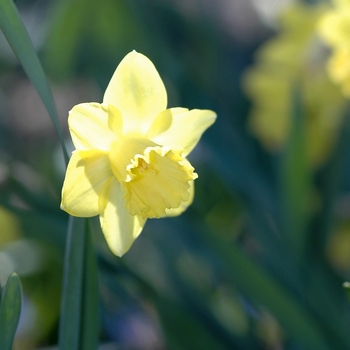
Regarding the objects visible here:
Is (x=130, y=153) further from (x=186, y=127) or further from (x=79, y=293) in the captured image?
(x=79, y=293)

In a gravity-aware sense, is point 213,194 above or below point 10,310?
above

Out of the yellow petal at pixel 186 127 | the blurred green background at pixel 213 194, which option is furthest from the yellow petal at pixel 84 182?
the blurred green background at pixel 213 194

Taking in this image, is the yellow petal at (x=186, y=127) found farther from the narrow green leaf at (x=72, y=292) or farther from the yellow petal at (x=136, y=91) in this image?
the narrow green leaf at (x=72, y=292)

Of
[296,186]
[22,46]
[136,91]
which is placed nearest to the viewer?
[22,46]

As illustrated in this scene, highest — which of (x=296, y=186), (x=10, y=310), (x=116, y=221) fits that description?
(x=296, y=186)

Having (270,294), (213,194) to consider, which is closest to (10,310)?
(270,294)

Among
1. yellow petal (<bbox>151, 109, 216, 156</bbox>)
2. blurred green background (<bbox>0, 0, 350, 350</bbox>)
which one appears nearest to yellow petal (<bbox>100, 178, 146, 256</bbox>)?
yellow petal (<bbox>151, 109, 216, 156</bbox>)

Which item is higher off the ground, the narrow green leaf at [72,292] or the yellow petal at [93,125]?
the yellow petal at [93,125]
